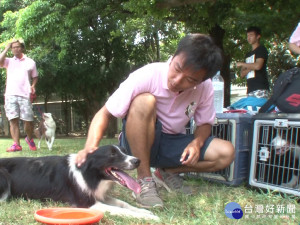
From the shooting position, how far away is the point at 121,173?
225 cm

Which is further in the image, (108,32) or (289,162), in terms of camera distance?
(108,32)

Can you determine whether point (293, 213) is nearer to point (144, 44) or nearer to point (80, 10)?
point (80, 10)

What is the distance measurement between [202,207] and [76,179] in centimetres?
91

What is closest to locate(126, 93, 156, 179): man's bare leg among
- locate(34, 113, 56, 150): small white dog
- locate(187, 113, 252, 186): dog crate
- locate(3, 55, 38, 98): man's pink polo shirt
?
locate(187, 113, 252, 186): dog crate

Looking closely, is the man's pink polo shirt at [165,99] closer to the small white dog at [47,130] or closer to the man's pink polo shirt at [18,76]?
the man's pink polo shirt at [18,76]

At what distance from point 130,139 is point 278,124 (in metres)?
1.14

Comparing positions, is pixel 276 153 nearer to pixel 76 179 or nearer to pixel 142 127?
pixel 142 127

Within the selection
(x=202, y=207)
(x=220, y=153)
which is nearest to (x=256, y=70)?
(x=220, y=153)

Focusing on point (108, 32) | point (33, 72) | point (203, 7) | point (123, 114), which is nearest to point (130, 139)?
point (123, 114)

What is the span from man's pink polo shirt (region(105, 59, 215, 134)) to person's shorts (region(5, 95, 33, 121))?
3847mm

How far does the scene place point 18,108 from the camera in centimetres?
598

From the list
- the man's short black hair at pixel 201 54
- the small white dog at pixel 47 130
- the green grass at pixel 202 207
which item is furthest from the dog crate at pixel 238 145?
the small white dog at pixel 47 130

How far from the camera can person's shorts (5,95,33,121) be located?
19.3 feet

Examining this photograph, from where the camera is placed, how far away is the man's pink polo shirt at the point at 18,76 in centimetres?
594
